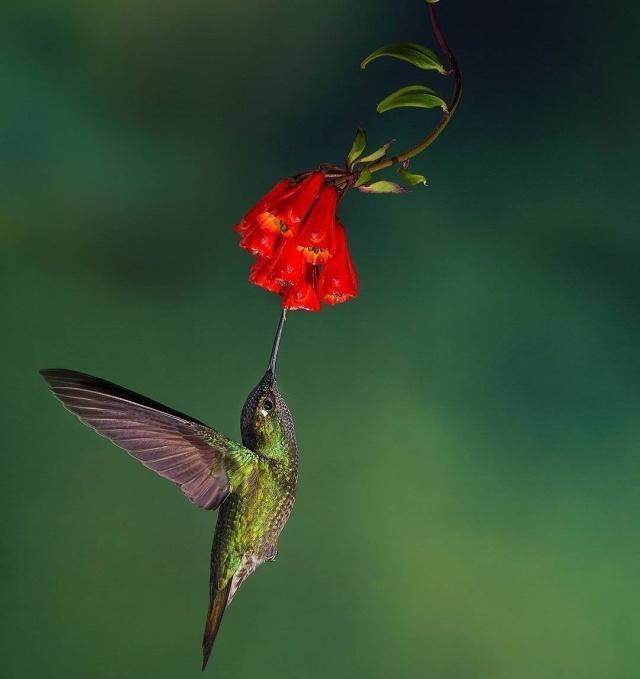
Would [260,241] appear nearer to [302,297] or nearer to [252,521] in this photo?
[302,297]

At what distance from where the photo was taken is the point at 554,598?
1.58m

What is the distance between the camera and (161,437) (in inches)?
40.6

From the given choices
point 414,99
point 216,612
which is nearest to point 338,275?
point 414,99

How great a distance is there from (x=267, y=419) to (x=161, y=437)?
5.6 inches

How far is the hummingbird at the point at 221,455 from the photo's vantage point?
0.96 m

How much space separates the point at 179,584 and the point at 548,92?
1152mm

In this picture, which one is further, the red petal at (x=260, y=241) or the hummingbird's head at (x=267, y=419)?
the hummingbird's head at (x=267, y=419)

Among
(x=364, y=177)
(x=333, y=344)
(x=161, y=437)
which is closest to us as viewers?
(x=364, y=177)

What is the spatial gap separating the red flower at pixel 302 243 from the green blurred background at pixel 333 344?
68 centimetres

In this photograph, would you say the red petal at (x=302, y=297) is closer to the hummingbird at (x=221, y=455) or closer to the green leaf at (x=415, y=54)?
the hummingbird at (x=221, y=455)

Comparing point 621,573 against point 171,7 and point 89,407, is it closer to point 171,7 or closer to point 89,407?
point 89,407

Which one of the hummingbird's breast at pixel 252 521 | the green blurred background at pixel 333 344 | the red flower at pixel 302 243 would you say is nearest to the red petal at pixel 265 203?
the red flower at pixel 302 243

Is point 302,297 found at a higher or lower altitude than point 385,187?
lower

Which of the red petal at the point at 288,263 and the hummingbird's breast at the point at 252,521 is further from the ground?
the red petal at the point at 288,263
